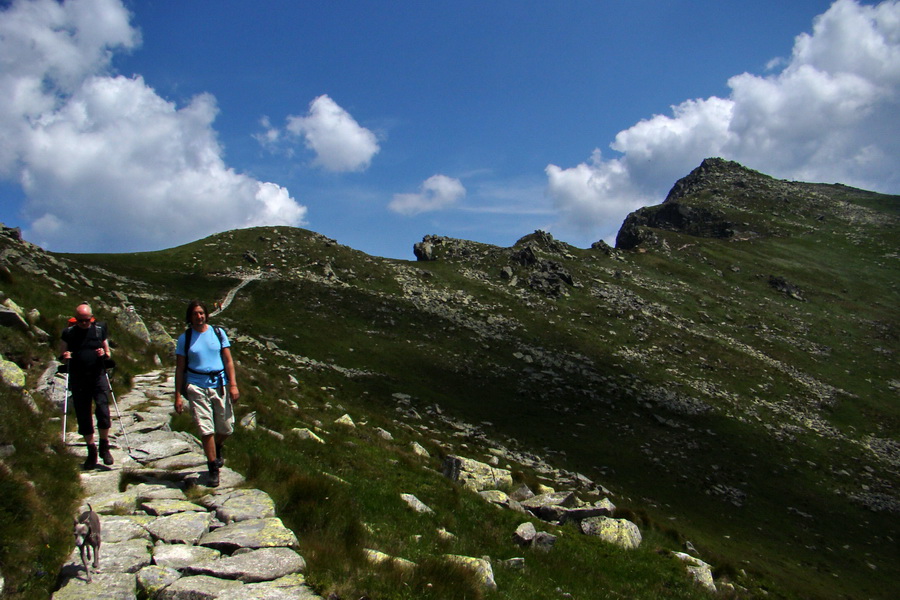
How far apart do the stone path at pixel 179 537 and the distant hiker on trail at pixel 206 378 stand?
92 centimetres

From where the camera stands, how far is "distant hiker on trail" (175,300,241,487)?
9.19m

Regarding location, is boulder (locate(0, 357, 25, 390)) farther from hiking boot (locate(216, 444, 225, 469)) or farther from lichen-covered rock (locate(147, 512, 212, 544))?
lichen-covered rock (locate(147, 512, 212, 544))

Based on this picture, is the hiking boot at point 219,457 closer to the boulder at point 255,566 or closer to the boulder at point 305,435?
the boulder at point 255,566

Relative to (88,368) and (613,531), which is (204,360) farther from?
(613,531)

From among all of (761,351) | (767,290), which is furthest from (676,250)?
(761,351)

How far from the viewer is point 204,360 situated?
9.34 meters

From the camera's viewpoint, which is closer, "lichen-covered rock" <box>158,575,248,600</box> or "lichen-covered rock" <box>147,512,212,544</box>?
"lichen-covered rock" <box>158,575,248,600</box>

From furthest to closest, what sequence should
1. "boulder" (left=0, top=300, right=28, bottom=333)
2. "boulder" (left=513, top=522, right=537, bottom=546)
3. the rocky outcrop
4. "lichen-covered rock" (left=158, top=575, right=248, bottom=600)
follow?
the rocky outcrop < "boulder" (left=0, top=300, right=28, bottom=333) < "boulder" (left=513, top=522, right=537, bottom=546) < "lichen-covered rock" (left=158, top=575, right=248, bottom=600)

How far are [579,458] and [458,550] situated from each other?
37933mm

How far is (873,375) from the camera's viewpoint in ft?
285

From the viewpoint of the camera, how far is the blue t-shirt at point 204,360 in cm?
928

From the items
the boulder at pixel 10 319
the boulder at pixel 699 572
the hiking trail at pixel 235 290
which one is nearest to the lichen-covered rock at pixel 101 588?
the boulder at pixel 10 319

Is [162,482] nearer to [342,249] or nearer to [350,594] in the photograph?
[350,594]

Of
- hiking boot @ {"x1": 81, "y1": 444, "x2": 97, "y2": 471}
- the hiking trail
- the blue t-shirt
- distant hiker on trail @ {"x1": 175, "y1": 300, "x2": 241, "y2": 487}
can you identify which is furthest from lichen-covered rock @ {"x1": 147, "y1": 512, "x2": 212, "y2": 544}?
the hiking trail
